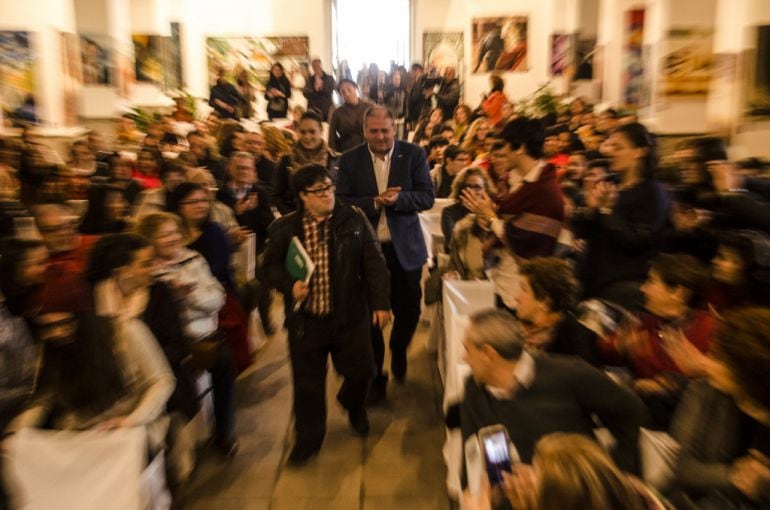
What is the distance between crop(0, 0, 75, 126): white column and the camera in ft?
42.5

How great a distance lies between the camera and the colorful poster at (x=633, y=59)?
10722 millimetres

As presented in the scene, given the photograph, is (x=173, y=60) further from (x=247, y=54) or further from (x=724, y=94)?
(x=724, y=94)

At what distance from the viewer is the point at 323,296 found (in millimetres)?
3771

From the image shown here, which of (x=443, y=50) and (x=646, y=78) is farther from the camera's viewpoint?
(x=443, y=50)

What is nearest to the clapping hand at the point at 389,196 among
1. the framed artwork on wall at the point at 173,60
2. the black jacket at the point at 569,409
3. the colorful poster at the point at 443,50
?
the black jacket at the point at 569,409

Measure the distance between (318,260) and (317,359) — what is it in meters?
0.56

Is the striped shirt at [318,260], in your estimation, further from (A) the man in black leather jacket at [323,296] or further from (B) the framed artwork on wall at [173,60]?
(B) the framed artwork on wall at [173,60]

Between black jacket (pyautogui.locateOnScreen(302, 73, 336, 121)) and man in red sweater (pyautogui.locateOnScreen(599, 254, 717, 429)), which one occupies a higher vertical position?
black jacket (pyautogui.locateOnScreen(302, 73, 336, 121))

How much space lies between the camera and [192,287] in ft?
12.0

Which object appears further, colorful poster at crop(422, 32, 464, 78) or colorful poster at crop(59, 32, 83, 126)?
colorful poster at crop(422, 32, 464, 78)

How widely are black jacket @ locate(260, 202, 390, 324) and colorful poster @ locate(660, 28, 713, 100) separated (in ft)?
22.8

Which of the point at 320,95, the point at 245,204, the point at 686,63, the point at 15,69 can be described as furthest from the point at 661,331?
the point at 15,69

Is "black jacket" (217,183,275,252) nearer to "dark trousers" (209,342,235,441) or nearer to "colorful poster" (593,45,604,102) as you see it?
"dark trousers" (209,342,235,441)

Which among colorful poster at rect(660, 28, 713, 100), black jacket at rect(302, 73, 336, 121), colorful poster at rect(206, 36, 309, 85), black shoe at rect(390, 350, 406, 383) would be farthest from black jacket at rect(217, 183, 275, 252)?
colorful poster at rect(206, 36, 309, 85)
